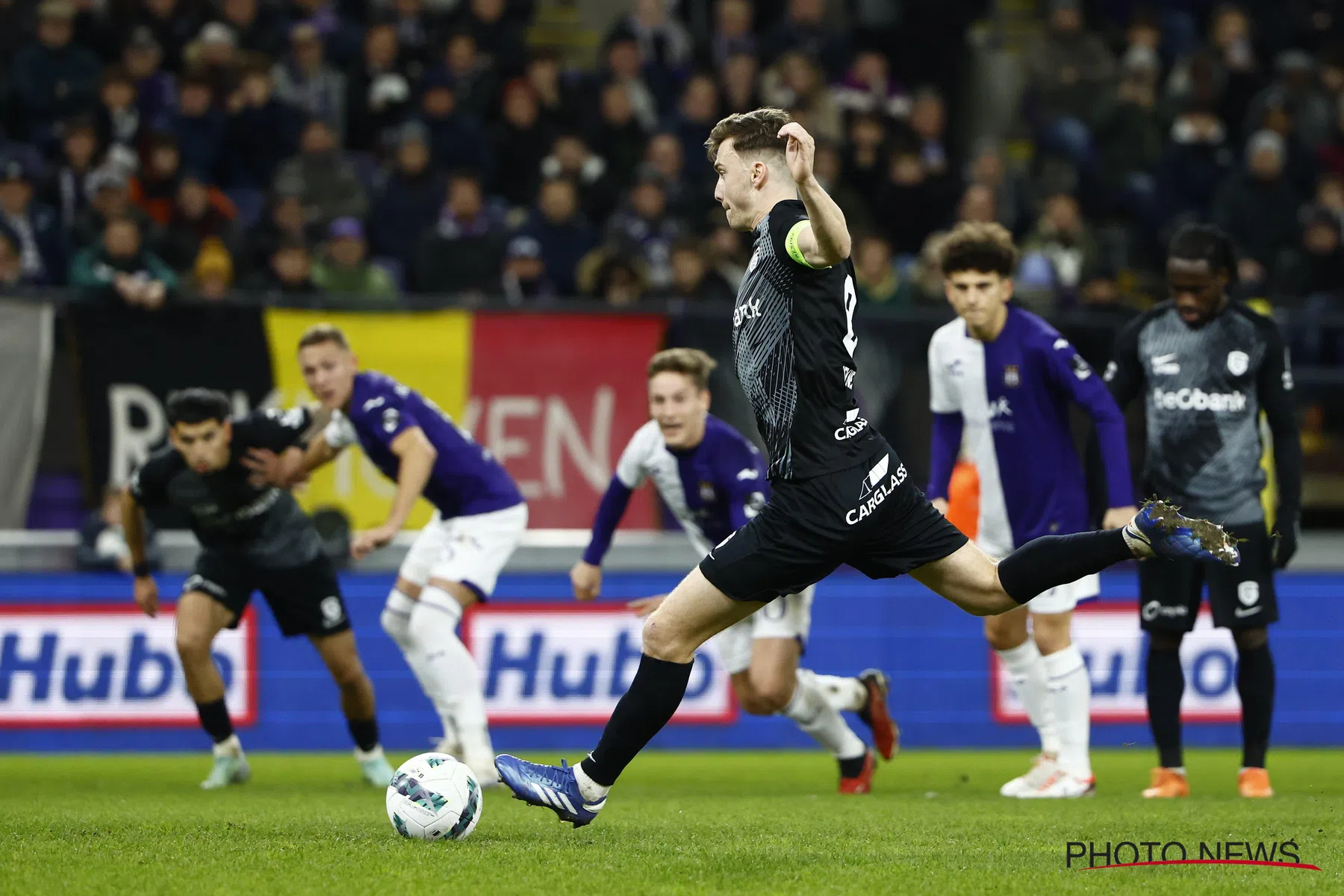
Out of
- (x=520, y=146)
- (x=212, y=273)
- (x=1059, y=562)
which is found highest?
(x=520, y=146)

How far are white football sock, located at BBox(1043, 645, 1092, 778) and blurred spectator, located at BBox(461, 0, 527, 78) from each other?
9.01 meters

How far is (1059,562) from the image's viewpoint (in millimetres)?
5871

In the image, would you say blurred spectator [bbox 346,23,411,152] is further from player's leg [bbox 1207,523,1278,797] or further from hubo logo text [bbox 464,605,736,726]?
player's leg [bbox 1207,523,1278,797]

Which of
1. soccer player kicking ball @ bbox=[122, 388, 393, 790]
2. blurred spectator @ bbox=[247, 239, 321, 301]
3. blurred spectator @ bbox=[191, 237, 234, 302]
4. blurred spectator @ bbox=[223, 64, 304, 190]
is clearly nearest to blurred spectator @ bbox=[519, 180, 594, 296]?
blurred spectator @ bbox=[247, 239, 321, 301]

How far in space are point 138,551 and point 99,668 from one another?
270 centimetres

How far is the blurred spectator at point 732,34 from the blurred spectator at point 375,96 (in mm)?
2973

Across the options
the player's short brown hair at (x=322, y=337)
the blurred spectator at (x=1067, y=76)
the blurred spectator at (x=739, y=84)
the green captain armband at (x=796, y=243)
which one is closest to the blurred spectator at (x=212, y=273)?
the player's short brown hair at (x=322, y=337)

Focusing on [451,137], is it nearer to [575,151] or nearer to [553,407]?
[575,151]

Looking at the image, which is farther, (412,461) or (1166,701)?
(412,461)

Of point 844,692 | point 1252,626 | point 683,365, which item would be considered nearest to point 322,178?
point 683,365

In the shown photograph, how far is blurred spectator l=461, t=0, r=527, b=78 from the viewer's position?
15602 mm

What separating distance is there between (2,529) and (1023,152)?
412 inches

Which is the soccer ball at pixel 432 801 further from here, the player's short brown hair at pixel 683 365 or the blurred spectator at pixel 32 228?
the blurred spectator at pixel 32 228

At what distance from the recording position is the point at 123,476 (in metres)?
11.2
